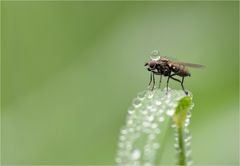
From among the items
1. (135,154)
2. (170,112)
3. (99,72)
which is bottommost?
(135,154)

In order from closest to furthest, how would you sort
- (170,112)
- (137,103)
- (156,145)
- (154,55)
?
(156,145) < (170,112) < (137,103) < (154,55)

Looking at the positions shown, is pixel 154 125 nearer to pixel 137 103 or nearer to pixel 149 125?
pixel 149 125

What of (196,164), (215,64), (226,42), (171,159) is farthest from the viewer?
(226,42)

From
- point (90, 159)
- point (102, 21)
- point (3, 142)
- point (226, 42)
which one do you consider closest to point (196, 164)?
point (90, 159)

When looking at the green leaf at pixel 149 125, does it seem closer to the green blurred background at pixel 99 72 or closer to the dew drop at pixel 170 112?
the dew drop at pixel 170 112

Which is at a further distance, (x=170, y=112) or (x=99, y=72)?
(x=99, y=72)

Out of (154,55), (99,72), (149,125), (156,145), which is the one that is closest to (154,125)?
(149,125)

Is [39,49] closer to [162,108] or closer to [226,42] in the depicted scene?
[226,42]

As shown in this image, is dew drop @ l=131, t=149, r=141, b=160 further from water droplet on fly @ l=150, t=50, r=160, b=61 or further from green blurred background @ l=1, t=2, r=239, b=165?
water droplet on fly @ l=150, t=50, r=160, b=61
